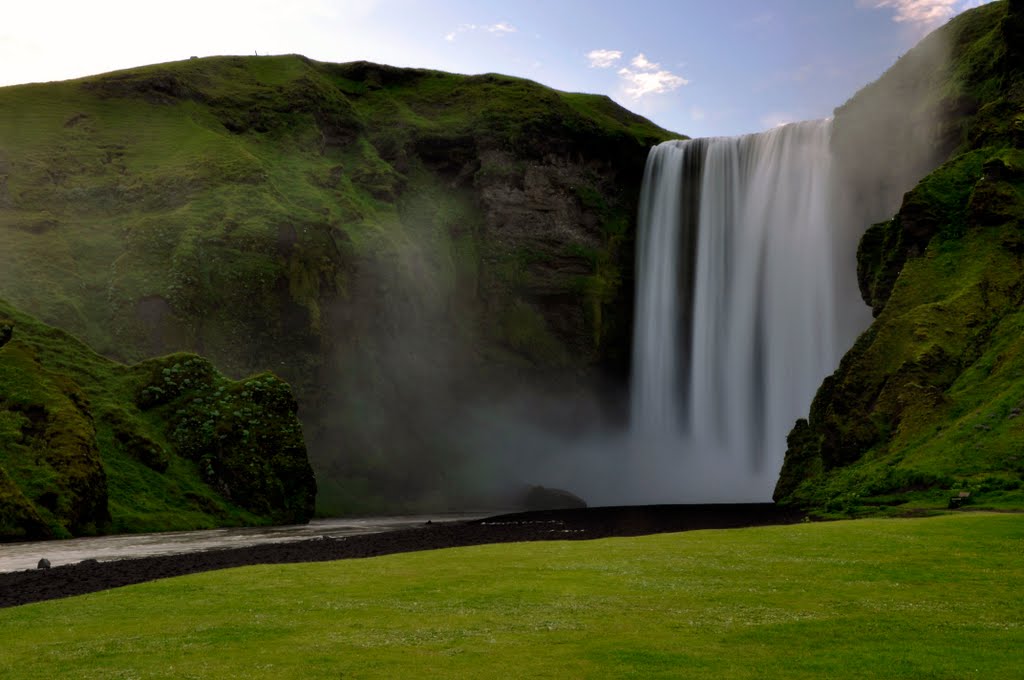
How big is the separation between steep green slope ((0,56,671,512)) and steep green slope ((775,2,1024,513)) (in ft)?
141

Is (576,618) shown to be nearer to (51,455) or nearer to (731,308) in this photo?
(51,455)

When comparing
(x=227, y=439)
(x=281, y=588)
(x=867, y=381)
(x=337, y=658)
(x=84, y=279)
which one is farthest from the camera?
(x=84, y=279)

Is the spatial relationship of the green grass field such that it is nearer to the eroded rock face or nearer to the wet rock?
the eroded rock face

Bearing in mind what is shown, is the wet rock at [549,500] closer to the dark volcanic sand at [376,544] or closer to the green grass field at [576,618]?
the dark volcanic sand at [376,544]

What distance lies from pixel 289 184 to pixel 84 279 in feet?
87.0

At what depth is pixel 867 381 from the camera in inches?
2327

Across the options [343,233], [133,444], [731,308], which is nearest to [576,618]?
[133,444]

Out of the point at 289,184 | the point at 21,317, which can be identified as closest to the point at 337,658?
the point at 21,317

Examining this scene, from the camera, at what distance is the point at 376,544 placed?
136 feet

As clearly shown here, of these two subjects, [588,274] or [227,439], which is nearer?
[227,439]

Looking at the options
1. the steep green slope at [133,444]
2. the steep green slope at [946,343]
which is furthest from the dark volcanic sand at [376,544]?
the steep green slope at [133,444]

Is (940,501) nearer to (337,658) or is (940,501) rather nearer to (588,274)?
(337,658)

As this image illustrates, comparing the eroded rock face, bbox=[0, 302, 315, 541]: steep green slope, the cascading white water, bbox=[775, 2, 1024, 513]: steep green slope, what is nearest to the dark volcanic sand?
bbox=[775, 2, 1024, 513]: steep green slope

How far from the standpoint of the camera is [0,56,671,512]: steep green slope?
84125 mm
